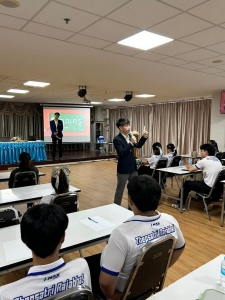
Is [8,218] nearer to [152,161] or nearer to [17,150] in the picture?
[152,161]

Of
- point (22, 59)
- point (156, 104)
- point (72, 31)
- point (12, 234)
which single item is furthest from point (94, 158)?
point (12, 234)

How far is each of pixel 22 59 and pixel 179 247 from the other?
3728mm

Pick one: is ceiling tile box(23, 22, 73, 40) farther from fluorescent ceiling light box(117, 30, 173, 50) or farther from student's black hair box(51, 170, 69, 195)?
student's black hair box(51, 170, 69, 195)

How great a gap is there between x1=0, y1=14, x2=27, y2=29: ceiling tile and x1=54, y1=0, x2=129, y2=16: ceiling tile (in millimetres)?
650

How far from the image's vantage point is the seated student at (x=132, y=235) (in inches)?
48.4

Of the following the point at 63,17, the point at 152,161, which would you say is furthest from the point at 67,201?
the point at 152,161

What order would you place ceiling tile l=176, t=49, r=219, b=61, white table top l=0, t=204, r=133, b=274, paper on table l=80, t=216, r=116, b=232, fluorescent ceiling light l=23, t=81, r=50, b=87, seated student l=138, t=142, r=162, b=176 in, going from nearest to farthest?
white table top l=0, t=204, r=133, b=274 → paper on table l=80, t=216, r=116, b=232 → ceiling tile l=176, t=49, r=219, b=61 → seated student l=138, t=142, r=162, b=176 → fluorescent ceiling light l=23, t=81, r=50, b=87

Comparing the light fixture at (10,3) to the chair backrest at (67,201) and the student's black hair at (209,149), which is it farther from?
the student's black hair at (209,149)

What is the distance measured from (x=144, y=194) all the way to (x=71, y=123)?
34.5 ft

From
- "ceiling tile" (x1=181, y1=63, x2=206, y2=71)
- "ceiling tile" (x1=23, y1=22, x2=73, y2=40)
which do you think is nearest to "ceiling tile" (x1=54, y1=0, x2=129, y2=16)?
"ceiling tile" (x1=23, y1=22, x2=73, y2=40)

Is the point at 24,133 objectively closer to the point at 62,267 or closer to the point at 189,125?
the point at 189,125

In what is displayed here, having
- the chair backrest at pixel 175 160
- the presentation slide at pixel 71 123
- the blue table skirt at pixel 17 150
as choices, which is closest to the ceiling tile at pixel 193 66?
the chair backrest at pixel 175 160

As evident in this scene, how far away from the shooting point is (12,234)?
5.65 feet

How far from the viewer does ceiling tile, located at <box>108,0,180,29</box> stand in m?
2.05
